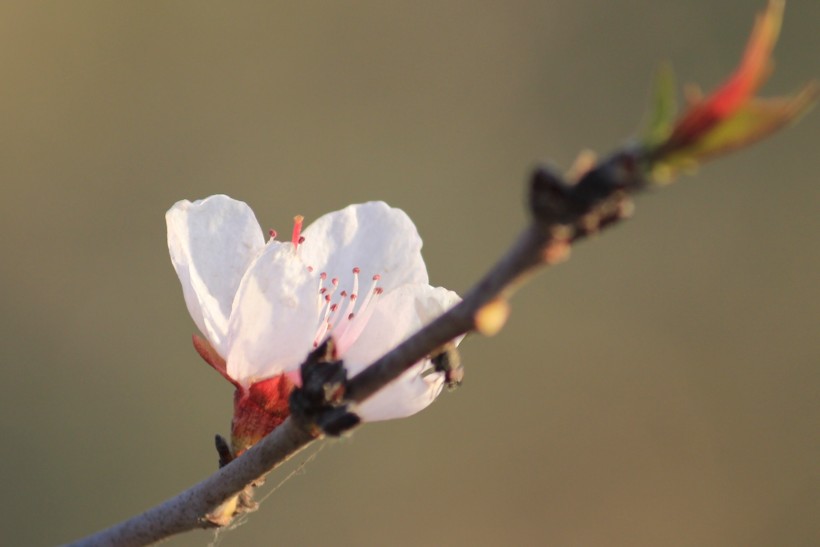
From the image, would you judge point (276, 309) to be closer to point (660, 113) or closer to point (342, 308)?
point (342, 308)

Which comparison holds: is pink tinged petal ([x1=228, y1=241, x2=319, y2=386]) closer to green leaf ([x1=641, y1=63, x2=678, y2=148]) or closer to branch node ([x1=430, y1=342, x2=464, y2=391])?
branch node ([x1=430, y1=342, x2=464, y2=391])

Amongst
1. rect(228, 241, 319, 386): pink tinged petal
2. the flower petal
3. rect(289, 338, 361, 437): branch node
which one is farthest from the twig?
the flower petal

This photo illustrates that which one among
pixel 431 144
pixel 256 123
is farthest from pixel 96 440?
pixel 431 144

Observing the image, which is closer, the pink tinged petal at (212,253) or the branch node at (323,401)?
the branch node at (323,401)

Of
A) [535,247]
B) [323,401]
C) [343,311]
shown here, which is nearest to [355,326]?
[343,311]

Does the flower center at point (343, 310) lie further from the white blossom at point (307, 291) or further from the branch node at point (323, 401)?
the branch node at point (323, 401)

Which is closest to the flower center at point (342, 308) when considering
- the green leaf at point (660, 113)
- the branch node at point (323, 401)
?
the branch node at point (323, 401)

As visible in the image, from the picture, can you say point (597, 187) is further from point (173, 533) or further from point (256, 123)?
point (256, 123)
